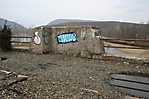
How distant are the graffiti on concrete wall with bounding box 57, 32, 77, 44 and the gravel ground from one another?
0.99 metres

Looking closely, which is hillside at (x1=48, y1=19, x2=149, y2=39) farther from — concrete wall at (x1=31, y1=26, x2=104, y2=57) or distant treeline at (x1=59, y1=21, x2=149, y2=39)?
concrete wall at (x1=31, y1=26, x2=104, y2=57)

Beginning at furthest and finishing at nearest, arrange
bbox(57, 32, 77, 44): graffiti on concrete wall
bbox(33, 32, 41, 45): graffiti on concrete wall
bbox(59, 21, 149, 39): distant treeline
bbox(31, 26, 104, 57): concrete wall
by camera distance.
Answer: bbox(59, 21, 149, 39): distant treeline < bbox(33, 32, 41, 45): graffiti on concrete wall < bbox(57, 32, 77, 44): graffiti on concrete wall < bbox(31, 26, 104, 57): concrete wall

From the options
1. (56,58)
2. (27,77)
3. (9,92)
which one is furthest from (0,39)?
(9,92)

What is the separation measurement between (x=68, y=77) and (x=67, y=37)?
479 centimetres

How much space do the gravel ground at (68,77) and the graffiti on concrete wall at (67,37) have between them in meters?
0.99

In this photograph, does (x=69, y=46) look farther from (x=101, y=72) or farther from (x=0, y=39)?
(x=0, y=39)

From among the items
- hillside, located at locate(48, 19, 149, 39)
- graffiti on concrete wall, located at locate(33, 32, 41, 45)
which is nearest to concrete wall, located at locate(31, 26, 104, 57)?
graffiti on concrete wall, located at locate(33, 32, 41, 45)

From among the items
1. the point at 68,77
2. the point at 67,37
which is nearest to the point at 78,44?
the point at 67,37

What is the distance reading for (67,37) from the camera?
483 inches

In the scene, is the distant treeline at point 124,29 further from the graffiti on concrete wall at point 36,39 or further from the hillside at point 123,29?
the graffiti on concrete wall at point 36,39

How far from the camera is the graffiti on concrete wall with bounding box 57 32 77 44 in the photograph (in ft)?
39.5

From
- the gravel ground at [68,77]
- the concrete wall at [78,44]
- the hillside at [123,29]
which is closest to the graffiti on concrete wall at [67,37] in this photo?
the concrete wall at [78,44]

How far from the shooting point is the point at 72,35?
39.7 ft

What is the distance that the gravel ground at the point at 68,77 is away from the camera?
6062mm
